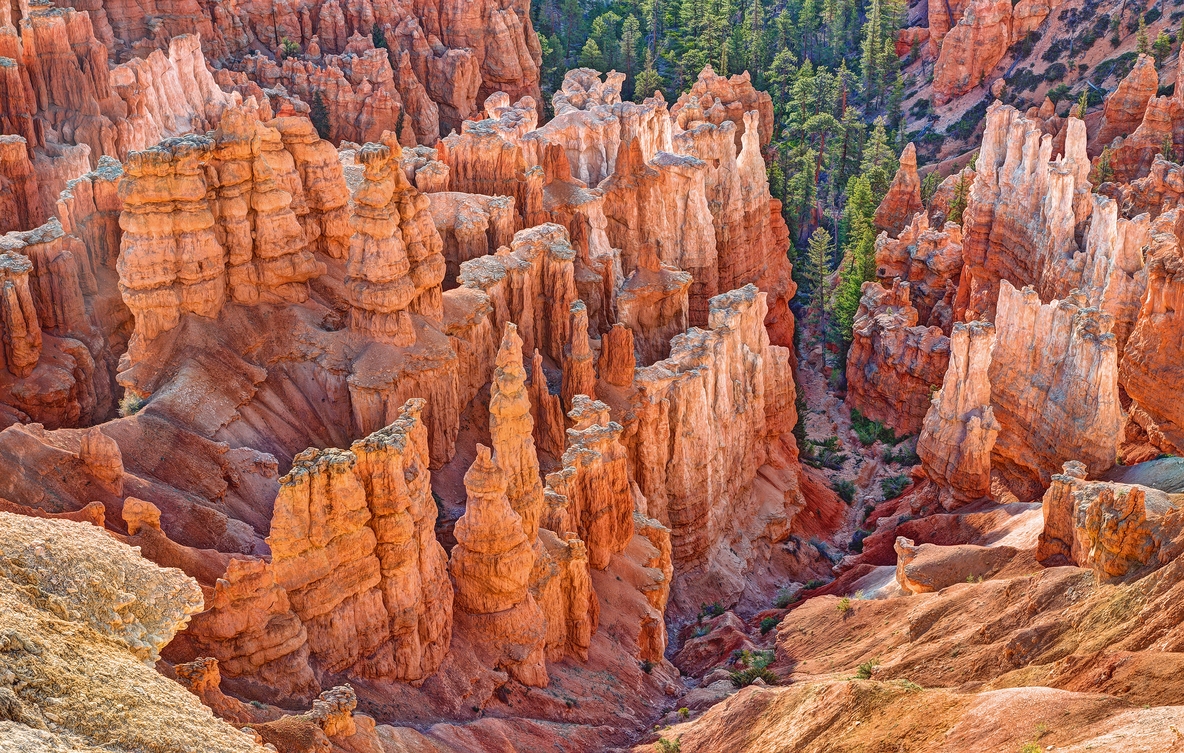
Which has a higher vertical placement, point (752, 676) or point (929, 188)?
point (929, 188)

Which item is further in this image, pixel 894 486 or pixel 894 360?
pixel 894 360

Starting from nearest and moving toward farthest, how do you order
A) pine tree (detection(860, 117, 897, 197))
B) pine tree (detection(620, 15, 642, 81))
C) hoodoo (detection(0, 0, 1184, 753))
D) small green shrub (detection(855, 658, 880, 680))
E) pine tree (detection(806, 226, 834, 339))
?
hoodoo (detection(0, 0, 1184, 753)) → small green shrub (detection(855, 658, 880, 680)) → pine tree (detection(806, 226, 834, 339)) → pine tree (detection(860, 117, 897, 197)) → pine tree (detection(620, 15, 642, 81))

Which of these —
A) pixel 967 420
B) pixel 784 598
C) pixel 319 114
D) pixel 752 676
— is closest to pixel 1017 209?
pixel 967 420

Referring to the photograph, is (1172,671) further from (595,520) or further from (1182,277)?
(1182,277)

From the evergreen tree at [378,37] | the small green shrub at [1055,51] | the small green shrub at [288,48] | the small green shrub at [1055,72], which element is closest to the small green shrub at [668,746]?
the small green shrub at [288,48]

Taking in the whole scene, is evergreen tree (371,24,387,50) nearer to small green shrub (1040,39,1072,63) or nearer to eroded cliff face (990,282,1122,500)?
small green shrub (1040,39,1072,63)

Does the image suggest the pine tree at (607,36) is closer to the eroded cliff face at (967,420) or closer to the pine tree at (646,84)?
the pine tree at (646,84)

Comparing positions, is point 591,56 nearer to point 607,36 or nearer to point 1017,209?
point 607,36

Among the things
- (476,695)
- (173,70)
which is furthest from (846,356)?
(476,695)

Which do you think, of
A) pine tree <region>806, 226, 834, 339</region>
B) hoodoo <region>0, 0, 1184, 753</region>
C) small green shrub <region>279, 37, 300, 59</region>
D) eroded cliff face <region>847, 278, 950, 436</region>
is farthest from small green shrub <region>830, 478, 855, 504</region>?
small green shrub <region>279, 37, 300, 59</region>
